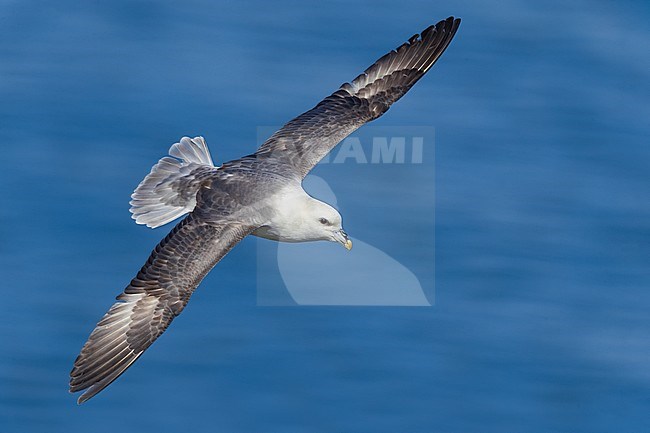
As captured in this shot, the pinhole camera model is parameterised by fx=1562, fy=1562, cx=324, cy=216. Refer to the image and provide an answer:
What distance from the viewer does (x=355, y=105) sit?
1169cm

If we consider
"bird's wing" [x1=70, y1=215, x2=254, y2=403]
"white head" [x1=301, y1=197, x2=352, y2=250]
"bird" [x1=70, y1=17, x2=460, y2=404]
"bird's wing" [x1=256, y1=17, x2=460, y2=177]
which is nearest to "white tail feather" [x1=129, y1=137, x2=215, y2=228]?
"bird" [x1=70, y1=17, x2=460, y2=404]

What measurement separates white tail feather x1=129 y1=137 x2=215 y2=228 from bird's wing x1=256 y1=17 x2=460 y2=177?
51cm

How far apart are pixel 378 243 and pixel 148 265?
404 centimetres

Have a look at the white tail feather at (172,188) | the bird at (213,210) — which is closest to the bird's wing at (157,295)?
the bird at (213,210)

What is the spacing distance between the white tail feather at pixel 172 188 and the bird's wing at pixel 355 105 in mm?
505

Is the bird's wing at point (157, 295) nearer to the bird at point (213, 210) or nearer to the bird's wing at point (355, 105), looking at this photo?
the bird at point (213, 210)

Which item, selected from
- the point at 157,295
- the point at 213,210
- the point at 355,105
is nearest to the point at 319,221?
the point at 213,210

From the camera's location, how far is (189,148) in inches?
456

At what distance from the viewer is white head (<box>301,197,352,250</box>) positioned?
1042cm

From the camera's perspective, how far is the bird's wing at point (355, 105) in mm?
11266

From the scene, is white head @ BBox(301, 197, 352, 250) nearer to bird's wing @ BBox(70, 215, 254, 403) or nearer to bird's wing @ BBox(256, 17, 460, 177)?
bird's wing @ BBox(70, 215, 254, 403)

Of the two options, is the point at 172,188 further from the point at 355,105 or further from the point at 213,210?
the point at 355,105

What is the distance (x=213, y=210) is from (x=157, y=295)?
0.71 metres

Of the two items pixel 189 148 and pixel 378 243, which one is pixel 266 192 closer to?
pixel 189 148
